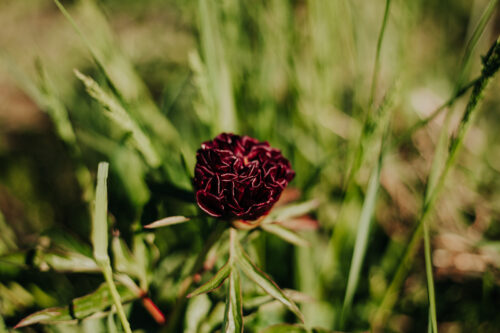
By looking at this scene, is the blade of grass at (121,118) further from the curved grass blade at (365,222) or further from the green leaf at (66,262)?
the curved grass blade at (365,222)

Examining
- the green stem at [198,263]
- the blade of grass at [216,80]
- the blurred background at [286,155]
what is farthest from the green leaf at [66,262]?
the blade of grass at [216,80]

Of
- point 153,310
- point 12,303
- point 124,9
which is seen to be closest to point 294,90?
point 153,310

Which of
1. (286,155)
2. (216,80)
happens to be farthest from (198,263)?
(286,155)

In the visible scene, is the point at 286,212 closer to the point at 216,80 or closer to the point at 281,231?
the point at 281,231

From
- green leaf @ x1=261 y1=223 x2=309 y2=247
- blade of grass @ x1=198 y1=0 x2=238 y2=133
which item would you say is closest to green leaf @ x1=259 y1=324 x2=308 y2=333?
green leaf @ x1=261 y1=223 x2=309 y2=247

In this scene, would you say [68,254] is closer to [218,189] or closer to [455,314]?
[218,189]

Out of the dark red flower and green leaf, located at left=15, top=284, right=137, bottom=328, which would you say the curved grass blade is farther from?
green leaf, located at left=15, top=284, right=137, bottom=328
